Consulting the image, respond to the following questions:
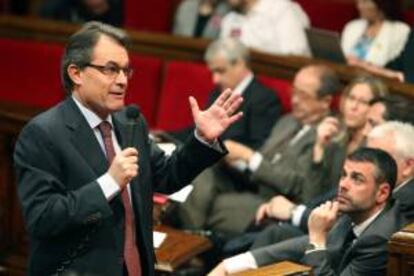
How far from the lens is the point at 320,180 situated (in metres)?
4.34

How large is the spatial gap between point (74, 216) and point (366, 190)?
0.98m

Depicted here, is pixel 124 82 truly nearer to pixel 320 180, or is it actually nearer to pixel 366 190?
pixel 366 190

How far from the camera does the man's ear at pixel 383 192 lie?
3361mm

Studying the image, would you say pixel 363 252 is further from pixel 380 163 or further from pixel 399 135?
pixel 399 135

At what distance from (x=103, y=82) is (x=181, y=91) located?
8.02 ft

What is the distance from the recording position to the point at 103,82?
287 cm

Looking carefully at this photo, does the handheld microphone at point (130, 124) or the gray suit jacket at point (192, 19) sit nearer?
the handheld microphone at point (130, 124)

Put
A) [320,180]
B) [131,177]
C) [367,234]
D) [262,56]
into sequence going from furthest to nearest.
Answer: [262,56] → [320,180] → [367,234] → [131,177]

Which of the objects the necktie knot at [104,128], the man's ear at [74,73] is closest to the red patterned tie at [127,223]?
the necktie knot at [104,128]

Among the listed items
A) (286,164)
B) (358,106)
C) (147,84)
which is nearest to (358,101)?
(358,106)

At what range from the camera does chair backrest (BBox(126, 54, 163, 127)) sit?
5488mm

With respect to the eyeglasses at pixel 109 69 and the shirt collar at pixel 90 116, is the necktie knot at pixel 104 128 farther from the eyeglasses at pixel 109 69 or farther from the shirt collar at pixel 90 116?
the eyeglasses at pixel 109 69

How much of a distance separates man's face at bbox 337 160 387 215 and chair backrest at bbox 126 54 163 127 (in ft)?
7.21

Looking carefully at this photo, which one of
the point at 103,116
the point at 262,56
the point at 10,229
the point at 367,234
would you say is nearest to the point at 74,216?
the point at 103,116
